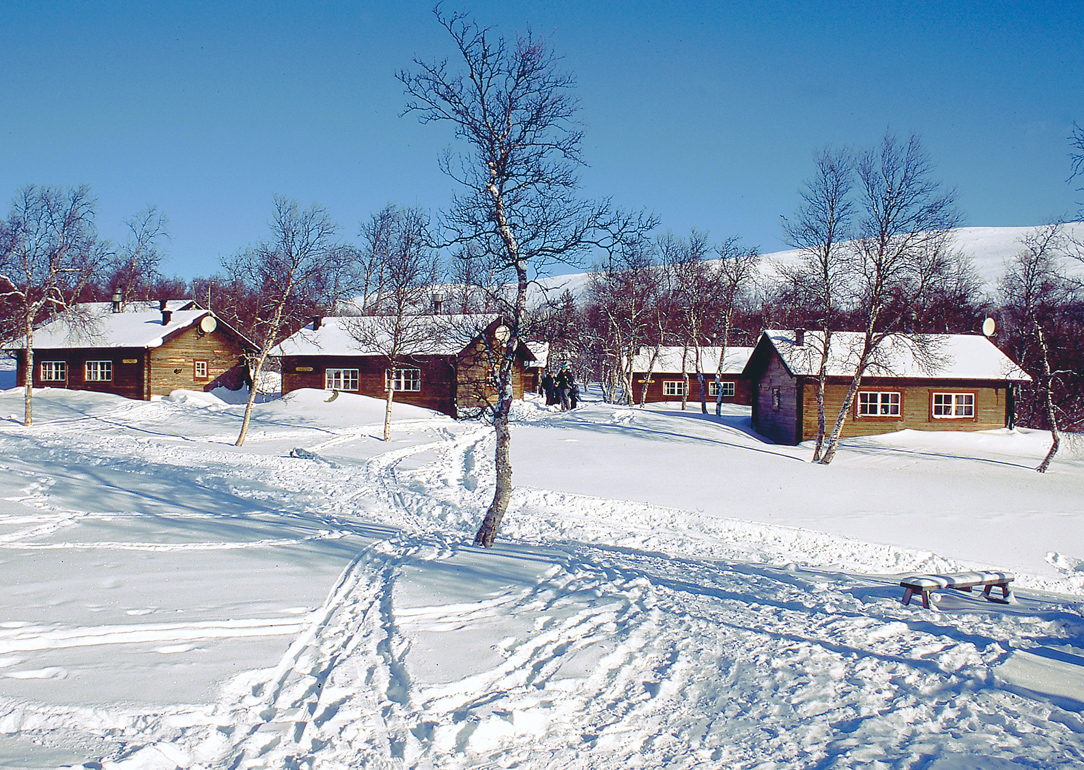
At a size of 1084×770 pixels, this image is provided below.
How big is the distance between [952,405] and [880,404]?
121 inches

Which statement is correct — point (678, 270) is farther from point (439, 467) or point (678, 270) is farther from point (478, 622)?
point (478, 622)

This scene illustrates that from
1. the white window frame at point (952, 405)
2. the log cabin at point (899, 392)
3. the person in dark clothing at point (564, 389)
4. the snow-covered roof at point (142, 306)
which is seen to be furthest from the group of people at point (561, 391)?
the snow-covered roof at point (142, 306)

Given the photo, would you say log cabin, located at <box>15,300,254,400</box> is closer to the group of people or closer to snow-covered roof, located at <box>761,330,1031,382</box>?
the group of people

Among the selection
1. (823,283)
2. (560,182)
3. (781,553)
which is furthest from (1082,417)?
(560,182)

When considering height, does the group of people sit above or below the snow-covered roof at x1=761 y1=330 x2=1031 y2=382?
below

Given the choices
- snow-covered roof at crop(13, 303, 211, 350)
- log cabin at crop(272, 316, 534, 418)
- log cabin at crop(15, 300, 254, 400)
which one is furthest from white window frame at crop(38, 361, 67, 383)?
log cabin at crop(272, 316, 534, 418)

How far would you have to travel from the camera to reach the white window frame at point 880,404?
27672 mm

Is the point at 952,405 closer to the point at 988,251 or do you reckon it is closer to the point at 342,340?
the point at 342,340

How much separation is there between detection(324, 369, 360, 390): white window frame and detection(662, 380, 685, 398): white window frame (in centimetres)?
Answer: 2288

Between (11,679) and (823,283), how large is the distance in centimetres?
2213

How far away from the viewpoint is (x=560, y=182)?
9906mm

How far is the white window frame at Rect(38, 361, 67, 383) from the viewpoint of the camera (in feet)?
114

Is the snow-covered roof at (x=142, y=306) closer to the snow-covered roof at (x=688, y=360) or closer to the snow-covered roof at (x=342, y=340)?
the snow-covered roof at (x=342, y=340)

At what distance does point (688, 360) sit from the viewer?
155 feet
